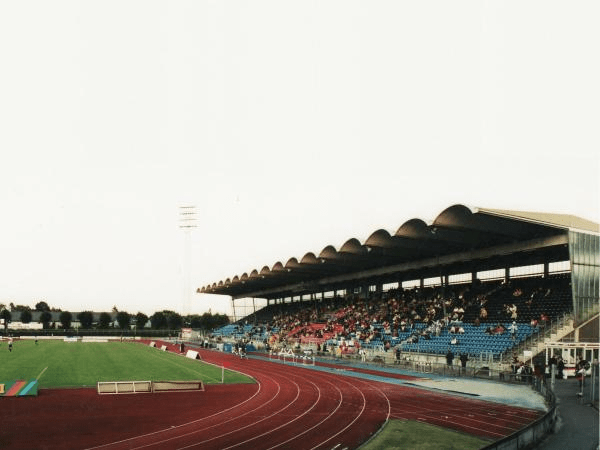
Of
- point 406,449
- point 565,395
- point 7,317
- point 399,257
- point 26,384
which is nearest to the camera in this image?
point 406,449

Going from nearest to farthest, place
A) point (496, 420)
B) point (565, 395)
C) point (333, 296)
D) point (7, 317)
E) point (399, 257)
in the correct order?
point (496, 420) → point (565, 395) → point (399, 257) → point (333, 296) → point (7, 317)

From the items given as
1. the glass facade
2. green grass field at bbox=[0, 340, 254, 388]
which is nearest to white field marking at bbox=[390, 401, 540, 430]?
green grass field at bbox=[0, 340, 254, 388]

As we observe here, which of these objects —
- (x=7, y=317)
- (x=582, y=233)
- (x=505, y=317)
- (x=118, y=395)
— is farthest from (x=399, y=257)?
(x=7, y=317)

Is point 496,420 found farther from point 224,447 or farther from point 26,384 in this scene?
point 26,384

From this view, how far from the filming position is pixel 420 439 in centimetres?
1504

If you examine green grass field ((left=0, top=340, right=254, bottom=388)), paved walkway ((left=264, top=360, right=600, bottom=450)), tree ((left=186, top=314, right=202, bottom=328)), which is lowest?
tree ((left=186, top=314, right=202, bottom=328))

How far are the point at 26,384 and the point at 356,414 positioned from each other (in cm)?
1465

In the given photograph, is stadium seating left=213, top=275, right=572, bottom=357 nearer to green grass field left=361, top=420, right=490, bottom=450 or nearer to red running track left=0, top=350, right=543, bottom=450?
red running track left=0, top=350, right=543, bottom=450

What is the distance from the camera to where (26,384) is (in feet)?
79.7

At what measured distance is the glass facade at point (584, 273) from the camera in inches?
1273

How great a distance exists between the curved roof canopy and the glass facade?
0.66m

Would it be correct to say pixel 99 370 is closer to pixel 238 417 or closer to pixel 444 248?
pixel 238 417

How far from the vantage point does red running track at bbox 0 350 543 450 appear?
48.6 ft

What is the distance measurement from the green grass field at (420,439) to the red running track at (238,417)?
18.8 inches
